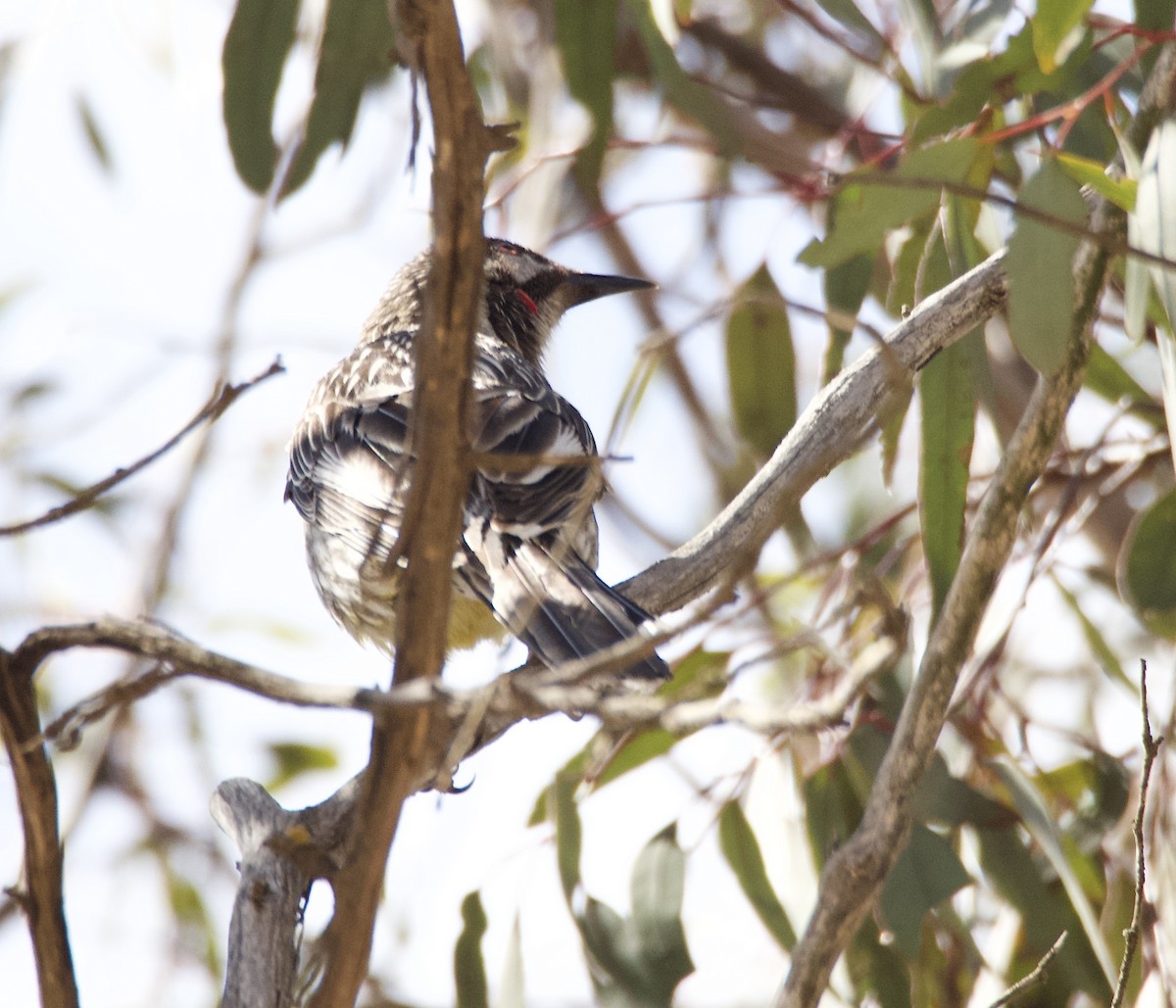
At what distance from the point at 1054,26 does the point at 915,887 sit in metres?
1.37

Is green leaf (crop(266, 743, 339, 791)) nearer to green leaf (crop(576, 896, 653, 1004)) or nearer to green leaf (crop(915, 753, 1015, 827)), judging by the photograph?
green leaf (crop(576, 896, 653, 1004))

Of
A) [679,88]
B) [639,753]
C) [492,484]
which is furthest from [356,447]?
[679,88]

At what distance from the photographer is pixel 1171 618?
9.30 ft

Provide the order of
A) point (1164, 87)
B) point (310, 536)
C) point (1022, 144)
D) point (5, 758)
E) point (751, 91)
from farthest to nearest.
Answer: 1. point (751, 91)
2. point (310, 536)
3. point (1022, 144)
4. point (1164, 87)
5. point (5, 758)

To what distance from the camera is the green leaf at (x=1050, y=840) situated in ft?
7.63

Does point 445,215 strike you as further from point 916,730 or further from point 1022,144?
point 1022,144

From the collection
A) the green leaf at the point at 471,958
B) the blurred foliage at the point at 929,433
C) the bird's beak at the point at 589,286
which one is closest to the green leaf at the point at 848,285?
the blurred foliage at the point at 929,433

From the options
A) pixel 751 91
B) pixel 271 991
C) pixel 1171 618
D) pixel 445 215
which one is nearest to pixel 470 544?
pixel 271 991

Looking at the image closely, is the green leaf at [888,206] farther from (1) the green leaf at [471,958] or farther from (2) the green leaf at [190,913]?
(2) the green leaf at [190,913]

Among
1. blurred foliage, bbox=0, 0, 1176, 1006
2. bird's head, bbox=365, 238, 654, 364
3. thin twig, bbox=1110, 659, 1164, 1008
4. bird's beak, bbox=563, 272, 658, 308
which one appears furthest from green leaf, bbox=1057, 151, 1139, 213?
bird's beak, bbox=563, 272, 658, 308

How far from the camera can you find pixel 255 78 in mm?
2617

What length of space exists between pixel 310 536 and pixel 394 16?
2.23 metres

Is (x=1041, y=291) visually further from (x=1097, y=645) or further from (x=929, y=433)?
(x=1097, y=645)

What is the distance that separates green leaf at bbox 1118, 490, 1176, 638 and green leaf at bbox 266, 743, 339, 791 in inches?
97.7
